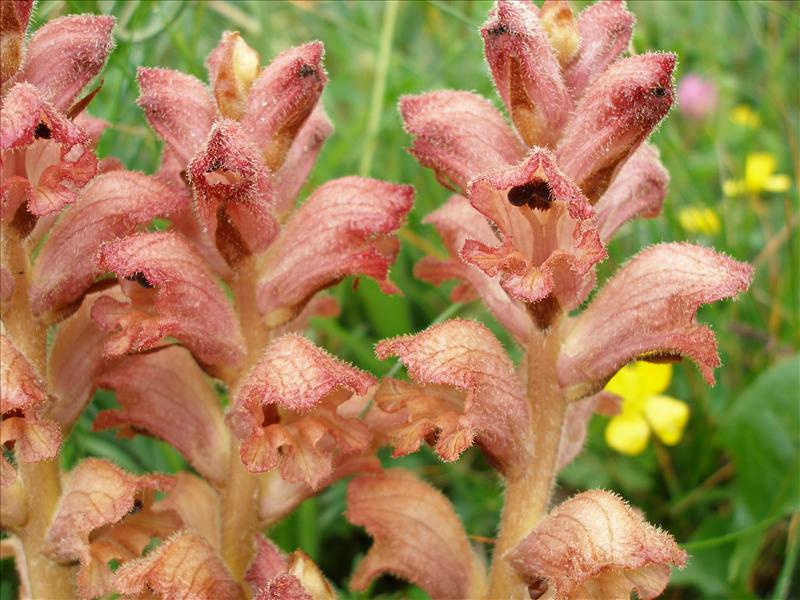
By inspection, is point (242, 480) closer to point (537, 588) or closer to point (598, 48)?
point (537, 588)

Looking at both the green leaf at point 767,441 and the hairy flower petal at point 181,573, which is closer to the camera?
the hairy flower petal at point 181,573

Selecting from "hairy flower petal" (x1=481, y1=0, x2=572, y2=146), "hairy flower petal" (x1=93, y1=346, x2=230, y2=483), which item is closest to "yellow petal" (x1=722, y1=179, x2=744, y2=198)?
"hairy flower petal" (x1=481, y1=0, x2=572, y2=146)

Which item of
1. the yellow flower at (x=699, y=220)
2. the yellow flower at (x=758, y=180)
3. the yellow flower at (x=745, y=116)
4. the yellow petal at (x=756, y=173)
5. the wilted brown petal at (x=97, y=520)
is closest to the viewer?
the wilted brown petal at (x=97, y=520)

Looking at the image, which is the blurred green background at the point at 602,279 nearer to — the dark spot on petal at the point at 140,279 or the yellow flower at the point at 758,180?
the yellow flower at the point at 758,180

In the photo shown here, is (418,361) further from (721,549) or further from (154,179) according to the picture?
(721,549)

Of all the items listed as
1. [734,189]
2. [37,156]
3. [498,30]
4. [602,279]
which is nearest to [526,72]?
[498,30]

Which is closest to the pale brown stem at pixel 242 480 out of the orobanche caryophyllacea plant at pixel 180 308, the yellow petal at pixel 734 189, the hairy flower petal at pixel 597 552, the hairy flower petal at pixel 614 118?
the orobanche caryophyllacea plant at pixel 180 308
